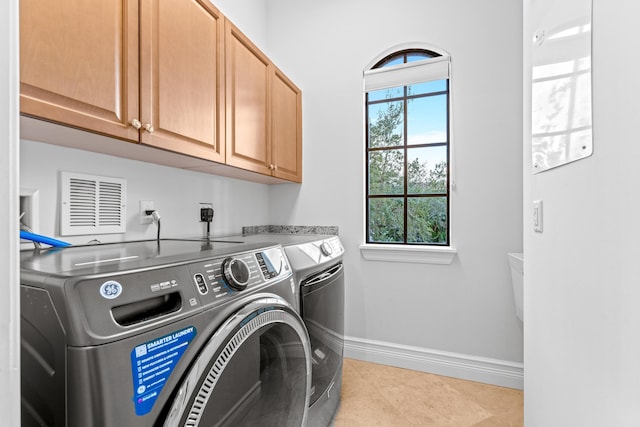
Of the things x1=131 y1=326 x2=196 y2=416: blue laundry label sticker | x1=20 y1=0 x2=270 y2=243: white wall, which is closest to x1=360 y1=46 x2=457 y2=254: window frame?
x1=20 y1=0 x2=270 y2=243: white wall

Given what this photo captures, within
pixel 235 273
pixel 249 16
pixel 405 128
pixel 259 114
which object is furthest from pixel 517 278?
pixel 249 16

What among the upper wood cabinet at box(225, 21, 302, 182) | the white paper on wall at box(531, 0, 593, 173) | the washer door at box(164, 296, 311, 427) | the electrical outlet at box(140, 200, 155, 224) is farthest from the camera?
the upper wood cabinet at box(225, 21, 302, 182)

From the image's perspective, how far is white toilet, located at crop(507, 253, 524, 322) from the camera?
1709 mm

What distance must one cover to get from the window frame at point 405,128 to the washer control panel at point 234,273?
1303 mm

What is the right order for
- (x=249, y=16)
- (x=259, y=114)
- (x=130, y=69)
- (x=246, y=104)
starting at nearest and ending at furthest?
(x=130, y=69) → (x=246, y=104) → (x=259, y=114) → (x=249, y=16)

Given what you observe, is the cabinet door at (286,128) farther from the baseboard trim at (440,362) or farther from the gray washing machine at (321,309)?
the baseboard trim at (440,362)

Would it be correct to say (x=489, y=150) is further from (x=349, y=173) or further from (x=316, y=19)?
(x=316, y=19)

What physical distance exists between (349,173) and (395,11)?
1188 millimetres

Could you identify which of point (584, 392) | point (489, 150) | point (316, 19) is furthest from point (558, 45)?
point (316, 19)

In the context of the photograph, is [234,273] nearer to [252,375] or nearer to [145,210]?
[252,375]

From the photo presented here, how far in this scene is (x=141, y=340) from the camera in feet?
1.94

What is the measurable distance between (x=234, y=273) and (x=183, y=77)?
2.99 ft

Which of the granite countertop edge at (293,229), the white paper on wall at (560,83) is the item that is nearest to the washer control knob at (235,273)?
the white paper on wall at (560,83)

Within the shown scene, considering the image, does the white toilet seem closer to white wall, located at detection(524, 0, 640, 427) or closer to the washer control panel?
white wall, located at detection(524, 0, 640, 427)
